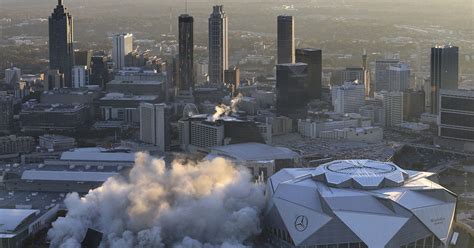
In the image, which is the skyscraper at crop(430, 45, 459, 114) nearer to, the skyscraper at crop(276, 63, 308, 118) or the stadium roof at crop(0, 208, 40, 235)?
the skyscraper at crop(276, 63, 308, 118)

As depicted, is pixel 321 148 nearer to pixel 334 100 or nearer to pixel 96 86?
pixel 334 100

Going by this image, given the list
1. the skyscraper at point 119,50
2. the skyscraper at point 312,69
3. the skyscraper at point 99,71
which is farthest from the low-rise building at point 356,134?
the skyscraper at point 119,50

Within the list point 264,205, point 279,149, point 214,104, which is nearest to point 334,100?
point 214,104

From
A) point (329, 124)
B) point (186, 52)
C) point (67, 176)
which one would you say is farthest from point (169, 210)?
point (186, 52)

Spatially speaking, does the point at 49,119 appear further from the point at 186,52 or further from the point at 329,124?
the point at 329,124

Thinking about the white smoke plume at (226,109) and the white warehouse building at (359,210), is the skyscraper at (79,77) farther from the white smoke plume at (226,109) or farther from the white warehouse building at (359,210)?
the white warehouse building at (359,210)

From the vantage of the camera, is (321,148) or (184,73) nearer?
(321,148)

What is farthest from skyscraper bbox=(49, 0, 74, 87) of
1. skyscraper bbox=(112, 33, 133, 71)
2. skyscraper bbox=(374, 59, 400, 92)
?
skyscraper bbox=(374, 59, 400, 92)
